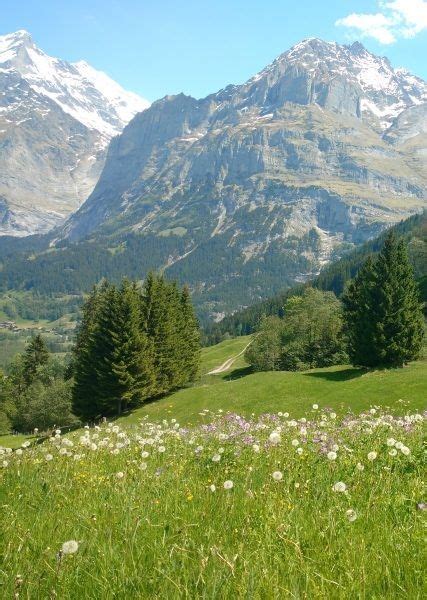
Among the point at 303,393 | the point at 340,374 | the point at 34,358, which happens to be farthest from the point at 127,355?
the point at 34,358

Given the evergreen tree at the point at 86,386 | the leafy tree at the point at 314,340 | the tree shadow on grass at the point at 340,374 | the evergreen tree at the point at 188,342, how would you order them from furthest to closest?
the leafy tree at the point at 314,340 < the evergreen tree at the point at 188,342 < the evergreen tree at the point at 86,386 < the tree shadow on grass at the point at 340,374

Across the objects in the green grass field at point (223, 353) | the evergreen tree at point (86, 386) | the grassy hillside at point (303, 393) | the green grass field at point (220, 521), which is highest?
the green grass field at point (220, 521)

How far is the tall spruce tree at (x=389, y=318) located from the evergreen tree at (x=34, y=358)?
73.7m

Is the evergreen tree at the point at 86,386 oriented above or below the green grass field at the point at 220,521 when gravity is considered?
below

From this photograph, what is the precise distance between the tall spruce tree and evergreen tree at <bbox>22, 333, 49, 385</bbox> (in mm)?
73674

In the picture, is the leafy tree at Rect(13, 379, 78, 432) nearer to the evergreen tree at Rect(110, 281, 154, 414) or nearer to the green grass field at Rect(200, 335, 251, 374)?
the evergreen tree at Rect(110, 281, 154, 414)

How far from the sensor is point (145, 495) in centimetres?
534

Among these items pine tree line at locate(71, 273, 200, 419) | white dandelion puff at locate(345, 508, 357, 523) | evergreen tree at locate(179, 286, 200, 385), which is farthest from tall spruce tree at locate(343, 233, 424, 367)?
white dandelion puff at locate(345, 508, 357, 523)

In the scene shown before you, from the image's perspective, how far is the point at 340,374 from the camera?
166 feet

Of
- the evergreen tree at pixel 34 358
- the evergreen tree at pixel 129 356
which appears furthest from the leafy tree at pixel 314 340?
the evergreen tree at pixel 34 358

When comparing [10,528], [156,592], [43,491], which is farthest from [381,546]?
[43,491]

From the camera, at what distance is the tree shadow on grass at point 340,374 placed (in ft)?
158

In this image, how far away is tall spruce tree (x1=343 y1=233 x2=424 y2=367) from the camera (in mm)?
49188

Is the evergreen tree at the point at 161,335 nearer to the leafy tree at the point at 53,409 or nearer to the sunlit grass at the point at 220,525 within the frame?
the leafy tree at the point at 53,409
